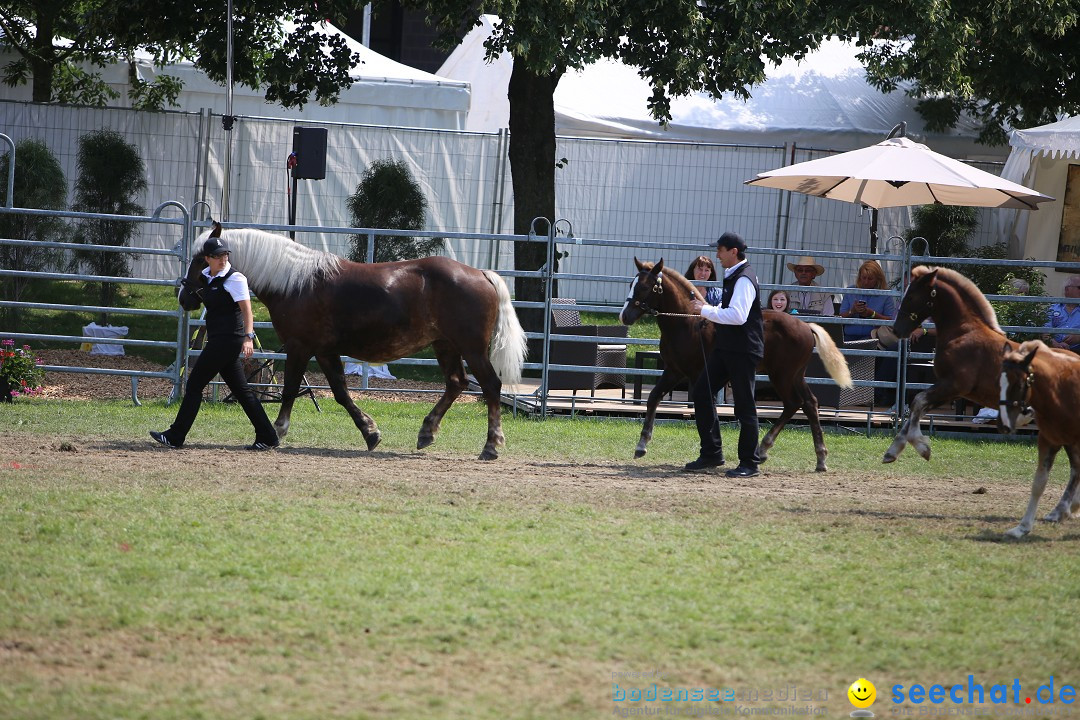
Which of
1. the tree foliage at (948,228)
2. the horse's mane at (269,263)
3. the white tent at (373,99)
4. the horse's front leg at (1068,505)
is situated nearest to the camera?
the horse's front leg at (1068,505)

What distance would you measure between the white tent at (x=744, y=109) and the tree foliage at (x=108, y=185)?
227 inches

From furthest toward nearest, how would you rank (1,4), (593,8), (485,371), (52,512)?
(1,4), (593,8), (485,371), (52,512)

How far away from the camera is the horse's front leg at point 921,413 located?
814 centimetres

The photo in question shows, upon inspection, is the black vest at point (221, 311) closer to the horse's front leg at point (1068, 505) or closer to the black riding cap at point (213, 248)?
the black riding cap at point (213, 248)

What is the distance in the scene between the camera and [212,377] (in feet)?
29.6

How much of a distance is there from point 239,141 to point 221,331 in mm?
8962

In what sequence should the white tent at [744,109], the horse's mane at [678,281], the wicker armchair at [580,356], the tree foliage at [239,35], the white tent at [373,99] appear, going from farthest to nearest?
the white tent at [744,109] < the white tent at [373,99] < the tree foliage at [239,35] < the wicker armchair at [580,356] < the horse's mane at [678,281]

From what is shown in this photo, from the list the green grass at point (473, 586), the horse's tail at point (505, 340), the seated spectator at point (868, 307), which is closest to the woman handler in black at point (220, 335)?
the green grass at point (473, 586)

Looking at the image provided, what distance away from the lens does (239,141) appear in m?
17.3

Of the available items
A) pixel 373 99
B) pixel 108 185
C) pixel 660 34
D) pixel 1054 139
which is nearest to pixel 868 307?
pixel 1054 139

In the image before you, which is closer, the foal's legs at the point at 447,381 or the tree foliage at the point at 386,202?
the foal's legs at the point at 447,381

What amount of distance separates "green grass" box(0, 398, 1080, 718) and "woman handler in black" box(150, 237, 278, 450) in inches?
15.9

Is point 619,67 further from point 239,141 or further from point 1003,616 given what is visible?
point 1003,616

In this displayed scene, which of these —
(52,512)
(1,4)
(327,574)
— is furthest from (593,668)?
(1,4)
